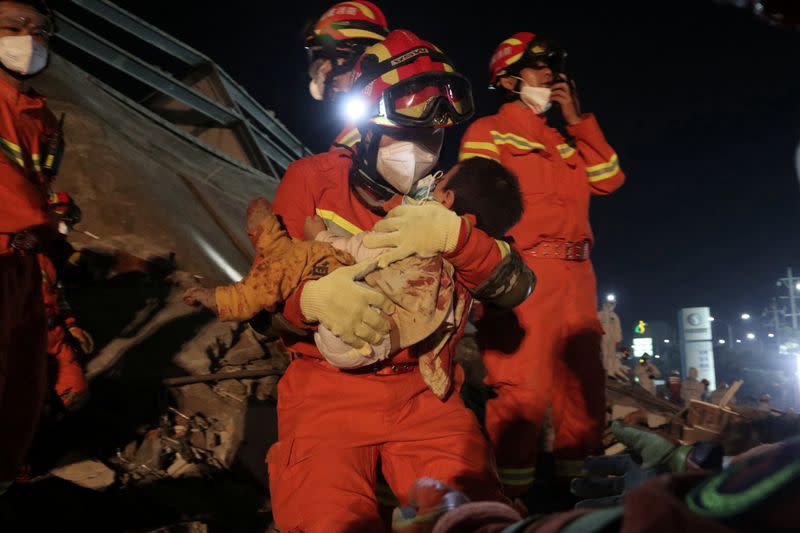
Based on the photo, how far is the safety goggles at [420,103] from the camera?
2.05 m

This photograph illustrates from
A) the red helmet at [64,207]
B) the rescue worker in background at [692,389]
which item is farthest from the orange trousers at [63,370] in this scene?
the rescue worker in background at [692,389]

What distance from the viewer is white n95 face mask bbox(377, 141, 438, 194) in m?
2.13

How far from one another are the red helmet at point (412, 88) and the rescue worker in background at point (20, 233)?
163cm

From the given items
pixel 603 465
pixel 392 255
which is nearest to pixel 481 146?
pixel 392 255

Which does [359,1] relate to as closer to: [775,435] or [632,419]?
[775,435]

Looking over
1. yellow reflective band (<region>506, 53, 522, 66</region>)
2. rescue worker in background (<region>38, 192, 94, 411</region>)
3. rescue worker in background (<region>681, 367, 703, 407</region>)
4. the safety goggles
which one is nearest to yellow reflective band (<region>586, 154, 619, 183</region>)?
yellow reflective band (<region>506, 53, 522, 66</region>)

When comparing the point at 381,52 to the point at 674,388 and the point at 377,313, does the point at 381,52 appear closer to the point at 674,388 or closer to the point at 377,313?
the point at 377,313

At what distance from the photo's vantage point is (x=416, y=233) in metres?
1.80

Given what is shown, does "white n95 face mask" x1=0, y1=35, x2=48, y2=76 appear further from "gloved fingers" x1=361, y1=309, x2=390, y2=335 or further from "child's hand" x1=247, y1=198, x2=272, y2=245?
"gloved fingers" x1=361, y1=309, x2=390, y2=335

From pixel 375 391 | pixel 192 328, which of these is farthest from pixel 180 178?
pixel 375 391

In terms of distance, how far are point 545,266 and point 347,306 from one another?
72.5 inches

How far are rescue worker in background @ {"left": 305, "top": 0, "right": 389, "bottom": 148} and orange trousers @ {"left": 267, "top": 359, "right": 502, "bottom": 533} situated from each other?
A: 2059mm

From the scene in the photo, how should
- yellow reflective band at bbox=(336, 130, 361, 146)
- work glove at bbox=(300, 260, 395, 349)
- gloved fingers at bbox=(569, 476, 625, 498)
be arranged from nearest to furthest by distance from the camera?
1. gloved fingers at bbox=(569, 476, 625, 498)
2. work glove at bbox=(300, 260, 395, 349)
3. yellow reflective band at bbox=(336, 130, 361, 146)

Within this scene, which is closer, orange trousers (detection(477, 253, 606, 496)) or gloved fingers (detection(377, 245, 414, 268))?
gloved fingers (detection(377, 245, 414, 268))
